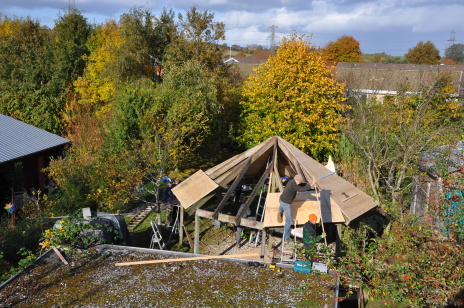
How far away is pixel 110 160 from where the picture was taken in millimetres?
15625

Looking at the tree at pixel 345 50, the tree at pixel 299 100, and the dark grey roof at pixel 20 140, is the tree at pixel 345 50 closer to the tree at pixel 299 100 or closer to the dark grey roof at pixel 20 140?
the tree at pixel 299 100

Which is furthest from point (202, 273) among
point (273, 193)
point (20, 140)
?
point (20, 140)

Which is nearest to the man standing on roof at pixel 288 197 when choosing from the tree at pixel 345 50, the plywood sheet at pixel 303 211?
the plywood sheet at pixel 303 211

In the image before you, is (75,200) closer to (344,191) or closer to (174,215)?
(174,215)

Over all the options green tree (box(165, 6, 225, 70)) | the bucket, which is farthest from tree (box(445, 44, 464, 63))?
the bucket

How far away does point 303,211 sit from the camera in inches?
464

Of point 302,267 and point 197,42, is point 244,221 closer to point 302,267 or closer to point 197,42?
point 302,267

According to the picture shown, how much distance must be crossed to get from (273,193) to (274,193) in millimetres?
47

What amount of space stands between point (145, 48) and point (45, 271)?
75.4 feet

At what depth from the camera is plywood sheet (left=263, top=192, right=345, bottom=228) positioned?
458 inches

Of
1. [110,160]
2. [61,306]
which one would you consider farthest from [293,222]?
[110,160]

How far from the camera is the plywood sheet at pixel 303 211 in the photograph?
11.6 metres

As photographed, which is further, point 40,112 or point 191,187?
point 40,112

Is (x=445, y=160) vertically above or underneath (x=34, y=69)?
underneath
